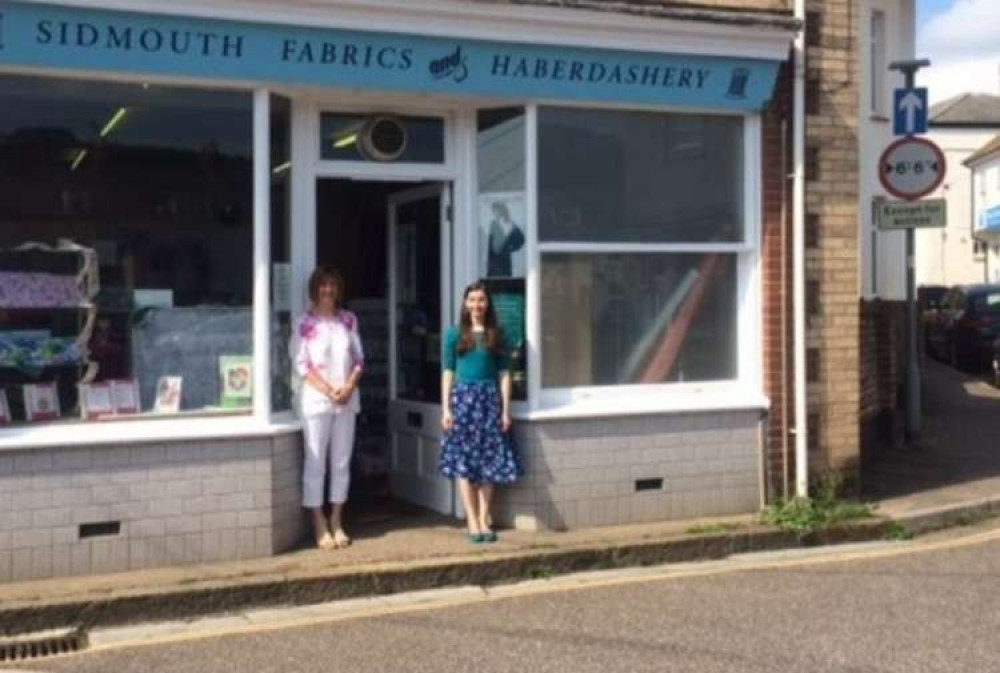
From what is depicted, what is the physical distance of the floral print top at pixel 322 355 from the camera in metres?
7.76

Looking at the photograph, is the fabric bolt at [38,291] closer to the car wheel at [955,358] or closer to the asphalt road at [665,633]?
the asphalt road at [665,633]

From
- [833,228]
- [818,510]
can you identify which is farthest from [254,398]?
[833,228]

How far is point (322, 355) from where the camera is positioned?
7.77 meters

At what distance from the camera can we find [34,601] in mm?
6395

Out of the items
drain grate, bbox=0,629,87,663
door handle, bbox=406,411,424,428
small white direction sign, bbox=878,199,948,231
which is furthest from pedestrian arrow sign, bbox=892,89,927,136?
drain grate, bbox=0,629,87,663

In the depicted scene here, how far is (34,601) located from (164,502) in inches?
41.3

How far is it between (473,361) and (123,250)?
2305 mm

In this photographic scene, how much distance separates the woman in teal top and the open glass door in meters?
0.64

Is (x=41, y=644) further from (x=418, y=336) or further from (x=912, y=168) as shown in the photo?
(x=912, y=168)

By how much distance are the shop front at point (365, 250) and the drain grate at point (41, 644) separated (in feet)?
2.58

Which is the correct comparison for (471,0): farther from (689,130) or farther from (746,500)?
(746,500)

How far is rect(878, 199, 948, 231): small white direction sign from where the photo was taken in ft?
38.2

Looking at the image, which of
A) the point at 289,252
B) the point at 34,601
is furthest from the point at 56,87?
the point at 34,601

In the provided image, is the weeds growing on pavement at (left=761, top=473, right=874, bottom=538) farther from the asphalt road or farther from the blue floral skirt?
the blue floral skirt
